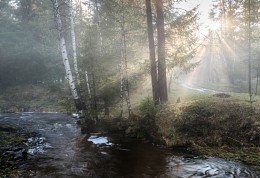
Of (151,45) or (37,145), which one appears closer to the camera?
(37,145)

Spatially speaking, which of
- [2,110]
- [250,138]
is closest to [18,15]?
[2,110]

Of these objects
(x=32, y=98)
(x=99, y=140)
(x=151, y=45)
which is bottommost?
(x=32, y=98)

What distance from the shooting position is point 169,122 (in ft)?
49.6

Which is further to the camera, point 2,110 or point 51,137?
point 2,110

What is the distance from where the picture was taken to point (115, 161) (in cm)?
1223

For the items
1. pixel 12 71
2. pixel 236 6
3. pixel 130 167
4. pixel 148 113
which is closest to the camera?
pixel 130 167

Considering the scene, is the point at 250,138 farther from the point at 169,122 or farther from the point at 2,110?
the point at 2,110

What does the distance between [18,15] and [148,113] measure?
1545 inches

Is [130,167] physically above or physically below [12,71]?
below

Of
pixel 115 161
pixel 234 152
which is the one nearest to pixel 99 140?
pixel 115 161

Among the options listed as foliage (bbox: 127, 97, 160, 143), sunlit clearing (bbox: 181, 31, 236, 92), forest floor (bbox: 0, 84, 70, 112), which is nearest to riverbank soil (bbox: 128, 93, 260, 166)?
foliage (bbox: 127, 97, 160, 143)

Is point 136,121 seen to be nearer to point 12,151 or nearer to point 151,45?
point 151,45

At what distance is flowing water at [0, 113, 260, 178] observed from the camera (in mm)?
10562

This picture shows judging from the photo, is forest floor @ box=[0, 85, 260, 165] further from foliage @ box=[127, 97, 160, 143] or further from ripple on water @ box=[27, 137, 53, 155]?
ripple on water @ box=[27, 137, 53, 155]
